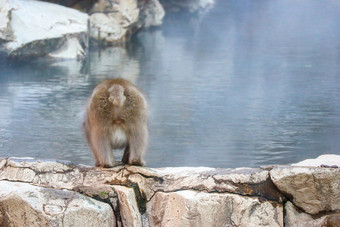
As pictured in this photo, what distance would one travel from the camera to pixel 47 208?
11.1ft

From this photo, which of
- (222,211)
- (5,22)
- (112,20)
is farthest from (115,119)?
Result: (112,20)

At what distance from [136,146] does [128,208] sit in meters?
0.38

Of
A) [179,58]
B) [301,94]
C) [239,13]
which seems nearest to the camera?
[301,94]

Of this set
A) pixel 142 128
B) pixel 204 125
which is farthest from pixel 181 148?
pixel 142 128

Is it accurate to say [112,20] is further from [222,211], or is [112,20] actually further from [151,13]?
[222,211]

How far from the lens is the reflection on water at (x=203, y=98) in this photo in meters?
6.55

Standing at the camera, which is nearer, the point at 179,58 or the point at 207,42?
the point at 179,58

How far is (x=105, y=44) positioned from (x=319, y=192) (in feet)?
42.5

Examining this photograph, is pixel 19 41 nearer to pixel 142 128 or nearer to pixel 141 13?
pixel 141 13

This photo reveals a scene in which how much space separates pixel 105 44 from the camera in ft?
52.7

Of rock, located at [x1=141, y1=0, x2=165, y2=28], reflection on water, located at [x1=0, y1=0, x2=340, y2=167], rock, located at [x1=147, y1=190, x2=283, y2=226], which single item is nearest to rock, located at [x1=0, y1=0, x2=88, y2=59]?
reflection on water, located at [x1=0, y1=0, x2=340, y2=167]

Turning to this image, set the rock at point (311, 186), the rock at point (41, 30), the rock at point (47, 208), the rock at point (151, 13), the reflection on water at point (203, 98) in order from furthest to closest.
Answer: the rock at point (151, 13), the rock at point (41, 30), the reflection on water at point (203, 98), the rock at point (311, 186), the rock at point (47, 208)

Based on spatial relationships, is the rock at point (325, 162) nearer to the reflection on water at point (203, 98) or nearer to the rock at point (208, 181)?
the rock at point (208, 181)

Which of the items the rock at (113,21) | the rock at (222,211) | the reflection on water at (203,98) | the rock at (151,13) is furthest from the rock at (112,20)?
the rock at (222,211)
